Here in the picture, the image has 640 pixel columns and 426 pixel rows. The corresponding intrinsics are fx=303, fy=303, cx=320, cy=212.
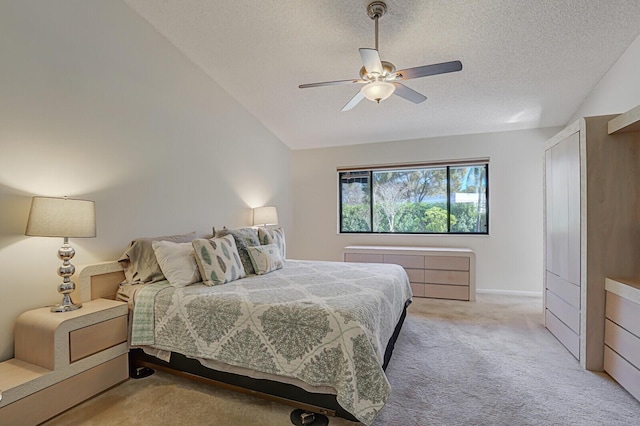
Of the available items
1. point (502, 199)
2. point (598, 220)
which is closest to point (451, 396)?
point (598, 220)

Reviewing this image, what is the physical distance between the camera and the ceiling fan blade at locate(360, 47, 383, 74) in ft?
6.61

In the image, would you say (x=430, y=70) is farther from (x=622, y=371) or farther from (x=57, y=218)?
(x=57, y=218)

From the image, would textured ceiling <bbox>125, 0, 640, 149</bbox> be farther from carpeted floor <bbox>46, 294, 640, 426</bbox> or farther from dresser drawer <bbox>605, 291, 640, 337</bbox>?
carpeted floor <bbox>46, 294, 640, 426</bbox>

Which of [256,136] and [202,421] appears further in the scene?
[256,136]

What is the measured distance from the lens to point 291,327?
69.5 inches

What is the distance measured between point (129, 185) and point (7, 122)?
2.92ft

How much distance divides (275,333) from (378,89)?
1.88m

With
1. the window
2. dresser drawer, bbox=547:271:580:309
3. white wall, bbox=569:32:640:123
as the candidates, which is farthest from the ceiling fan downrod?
the window

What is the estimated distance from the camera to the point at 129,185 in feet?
8.89

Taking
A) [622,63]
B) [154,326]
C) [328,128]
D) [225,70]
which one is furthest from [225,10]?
[622,63]

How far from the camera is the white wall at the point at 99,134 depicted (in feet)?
6.51

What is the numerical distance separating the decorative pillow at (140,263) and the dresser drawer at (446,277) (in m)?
3.42

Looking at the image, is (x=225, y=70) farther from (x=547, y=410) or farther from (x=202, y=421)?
(x=547, y=410)

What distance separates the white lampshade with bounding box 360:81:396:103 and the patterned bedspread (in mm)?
1483
